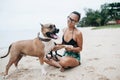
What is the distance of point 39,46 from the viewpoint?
419 cm

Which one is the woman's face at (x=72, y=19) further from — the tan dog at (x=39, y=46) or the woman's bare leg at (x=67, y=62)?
the woman's bare leg at (x=67, y=62)

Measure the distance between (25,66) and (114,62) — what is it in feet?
5.27

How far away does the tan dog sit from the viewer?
3990 millimetres

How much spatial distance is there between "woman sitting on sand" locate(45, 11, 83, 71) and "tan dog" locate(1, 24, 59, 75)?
260 millimetres

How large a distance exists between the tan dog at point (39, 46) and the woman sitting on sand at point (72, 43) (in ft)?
0.85

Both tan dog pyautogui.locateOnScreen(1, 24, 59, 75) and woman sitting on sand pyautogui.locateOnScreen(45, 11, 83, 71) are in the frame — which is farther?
woman sitting on sand pyautogui.locateOnScreen(45, 11, 83, 71)

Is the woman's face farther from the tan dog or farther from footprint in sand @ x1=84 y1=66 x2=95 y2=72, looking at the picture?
footprint in sand @ x1=84 y1=66 x2=95 y2=72

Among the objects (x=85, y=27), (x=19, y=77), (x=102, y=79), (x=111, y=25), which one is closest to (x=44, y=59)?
(x=19, y=77)

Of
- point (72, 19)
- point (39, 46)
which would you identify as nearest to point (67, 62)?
point (39, 46)

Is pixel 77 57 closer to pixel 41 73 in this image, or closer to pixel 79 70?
pixel 79 70

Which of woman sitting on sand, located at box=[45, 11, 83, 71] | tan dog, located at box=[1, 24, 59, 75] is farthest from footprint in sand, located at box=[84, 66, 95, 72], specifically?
tan dog, located at box=[1, 24, 59, 75]

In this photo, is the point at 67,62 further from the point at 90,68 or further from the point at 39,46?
the point at 39,46

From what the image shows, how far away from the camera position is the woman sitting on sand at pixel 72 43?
413 cm

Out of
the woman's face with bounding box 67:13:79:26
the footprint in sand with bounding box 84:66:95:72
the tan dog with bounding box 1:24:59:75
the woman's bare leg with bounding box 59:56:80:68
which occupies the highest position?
the woman's face with bounding box 67:13:79:26
